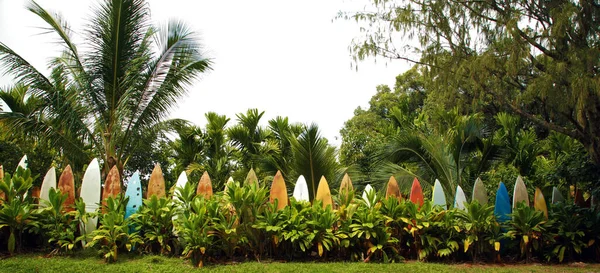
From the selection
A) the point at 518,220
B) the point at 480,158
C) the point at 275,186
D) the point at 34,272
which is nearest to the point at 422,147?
the point at 480,158

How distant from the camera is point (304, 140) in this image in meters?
9.86

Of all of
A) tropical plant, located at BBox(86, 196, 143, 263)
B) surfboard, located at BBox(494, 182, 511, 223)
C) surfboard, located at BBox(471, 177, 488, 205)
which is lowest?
tropical plant, located at BBox(86, 196, 143, 263)

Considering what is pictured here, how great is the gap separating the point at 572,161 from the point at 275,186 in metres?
4.81

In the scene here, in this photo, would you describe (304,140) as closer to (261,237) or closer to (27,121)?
(261,237)

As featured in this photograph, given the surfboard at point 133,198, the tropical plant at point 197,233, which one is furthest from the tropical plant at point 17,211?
the tropical plant at point 197,233

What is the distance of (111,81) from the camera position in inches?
339

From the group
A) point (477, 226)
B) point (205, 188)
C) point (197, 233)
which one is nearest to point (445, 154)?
point (477, 226)

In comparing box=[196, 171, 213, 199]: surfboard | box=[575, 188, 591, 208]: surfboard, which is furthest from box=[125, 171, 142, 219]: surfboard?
box=[575, 188, 591, 208]: surfboard

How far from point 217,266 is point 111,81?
4242 mm

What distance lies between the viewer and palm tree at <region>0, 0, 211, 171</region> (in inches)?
324

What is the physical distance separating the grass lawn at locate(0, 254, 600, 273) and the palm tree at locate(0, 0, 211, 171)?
2560mm

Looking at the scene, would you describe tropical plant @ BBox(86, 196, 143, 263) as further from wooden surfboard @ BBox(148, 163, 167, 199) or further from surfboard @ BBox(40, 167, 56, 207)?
surfboard @ BBox(40, 167, 56, 207)

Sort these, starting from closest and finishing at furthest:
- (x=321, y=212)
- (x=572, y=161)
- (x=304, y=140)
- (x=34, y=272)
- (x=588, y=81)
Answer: (x=34, y=272) < (x=588, y=81) < (x=321, y=212) < (x=572, y=161) < (x=304, y=140)

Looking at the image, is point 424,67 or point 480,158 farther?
point 480,158
